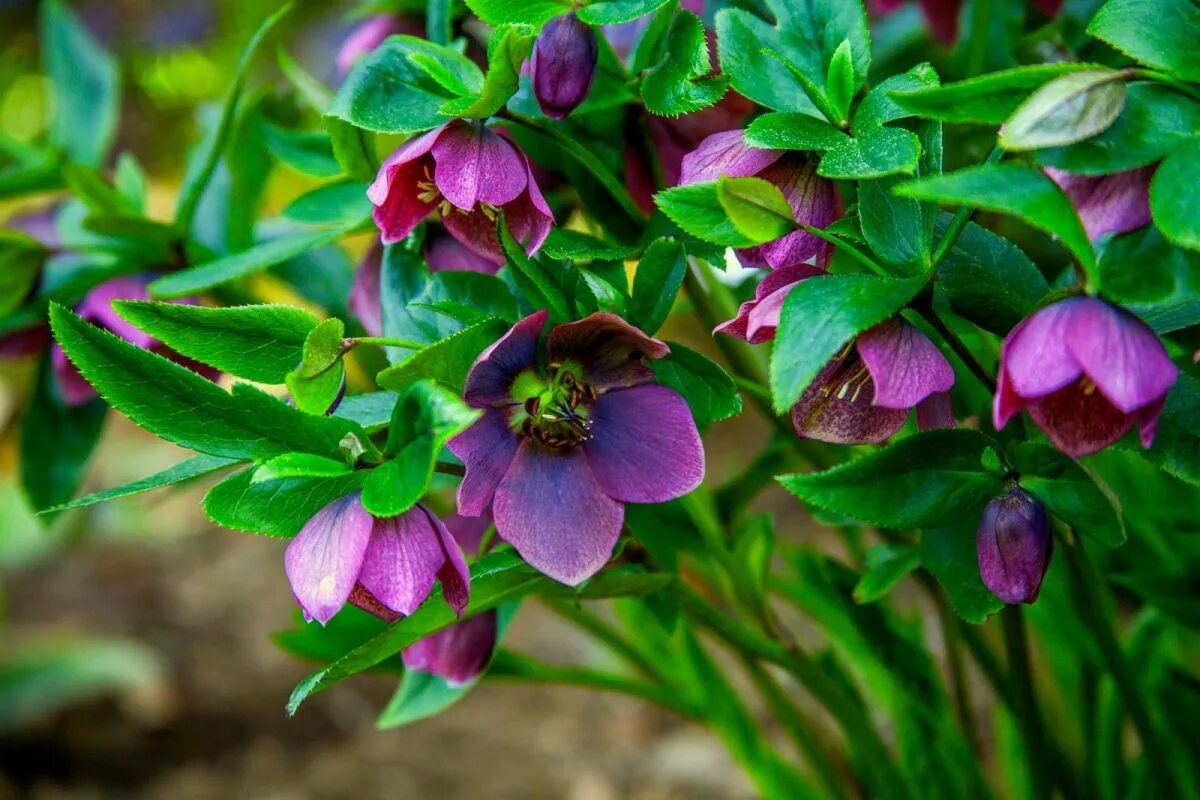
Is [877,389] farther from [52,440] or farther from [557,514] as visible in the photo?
[52,440]

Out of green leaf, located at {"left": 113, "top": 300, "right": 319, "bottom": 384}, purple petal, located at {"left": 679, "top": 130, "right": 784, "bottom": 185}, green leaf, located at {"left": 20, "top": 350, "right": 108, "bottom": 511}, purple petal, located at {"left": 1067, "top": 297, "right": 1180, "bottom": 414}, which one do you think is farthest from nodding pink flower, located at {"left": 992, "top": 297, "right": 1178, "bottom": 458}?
green leaf, located at {"left": 20, "top": 350, "right": 108, "bottom": 511}

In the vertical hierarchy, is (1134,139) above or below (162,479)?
above

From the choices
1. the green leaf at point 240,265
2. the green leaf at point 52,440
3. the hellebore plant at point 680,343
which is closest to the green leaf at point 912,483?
the hellebore plant at point 680,343

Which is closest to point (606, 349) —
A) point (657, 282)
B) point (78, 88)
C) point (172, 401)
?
point (657, 282)

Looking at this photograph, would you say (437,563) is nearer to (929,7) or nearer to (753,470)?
(753,470)

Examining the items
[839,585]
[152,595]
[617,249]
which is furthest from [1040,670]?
[152,595]

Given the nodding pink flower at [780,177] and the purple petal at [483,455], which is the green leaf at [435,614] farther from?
the nodding pink flower at [780,177]

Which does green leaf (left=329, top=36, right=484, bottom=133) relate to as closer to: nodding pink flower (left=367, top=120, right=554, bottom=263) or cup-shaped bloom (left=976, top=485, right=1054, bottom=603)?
nodding pink flower (left=367, top=120, right=554, bottom=263)
